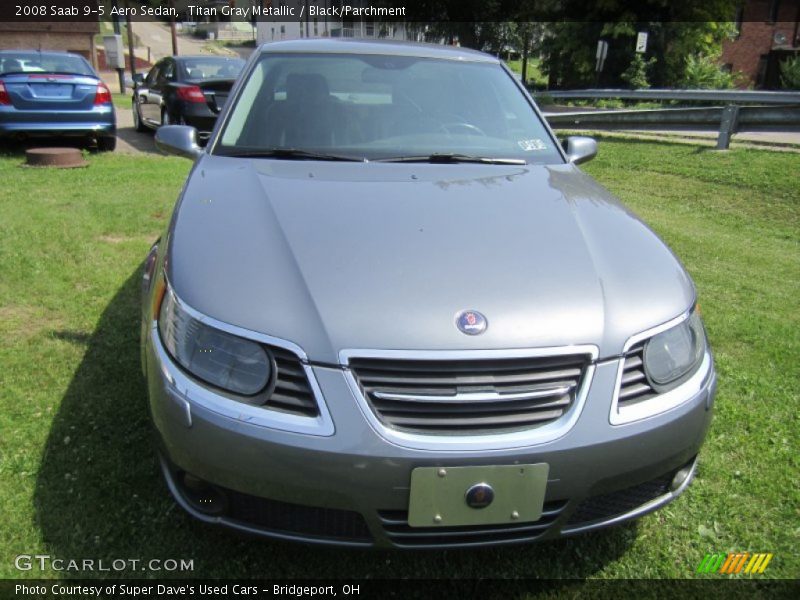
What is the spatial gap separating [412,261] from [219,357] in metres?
0.61

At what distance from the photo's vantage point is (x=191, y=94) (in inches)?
368

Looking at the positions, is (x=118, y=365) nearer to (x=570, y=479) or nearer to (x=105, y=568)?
(x=105, y=568)

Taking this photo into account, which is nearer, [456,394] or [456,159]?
[456,394]

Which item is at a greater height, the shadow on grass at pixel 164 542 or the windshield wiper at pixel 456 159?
the windshield wiper at pixel 456 159

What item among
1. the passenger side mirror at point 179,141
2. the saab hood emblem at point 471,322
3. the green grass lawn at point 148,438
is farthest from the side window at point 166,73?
the saab hood emblem at point 471,322

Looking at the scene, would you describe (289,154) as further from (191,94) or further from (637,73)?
(637,73)

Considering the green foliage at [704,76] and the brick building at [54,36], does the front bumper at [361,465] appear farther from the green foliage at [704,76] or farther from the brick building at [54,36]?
the brick building at [54,36]

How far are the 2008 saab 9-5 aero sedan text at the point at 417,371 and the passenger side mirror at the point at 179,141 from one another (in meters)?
1.01

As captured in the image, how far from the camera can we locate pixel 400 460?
5.34 ft

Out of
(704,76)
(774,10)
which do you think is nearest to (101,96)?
(704,76)

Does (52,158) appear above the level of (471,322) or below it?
below

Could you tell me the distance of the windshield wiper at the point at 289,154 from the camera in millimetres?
2773

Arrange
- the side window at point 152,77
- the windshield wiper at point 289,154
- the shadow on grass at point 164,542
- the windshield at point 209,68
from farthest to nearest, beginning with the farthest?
the side window at point 152,77 < the windshield at point 209,68 < the windshield wiper at point 289,154 < the shadow on grass at point 164,542

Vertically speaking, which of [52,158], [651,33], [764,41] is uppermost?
[651,33]
